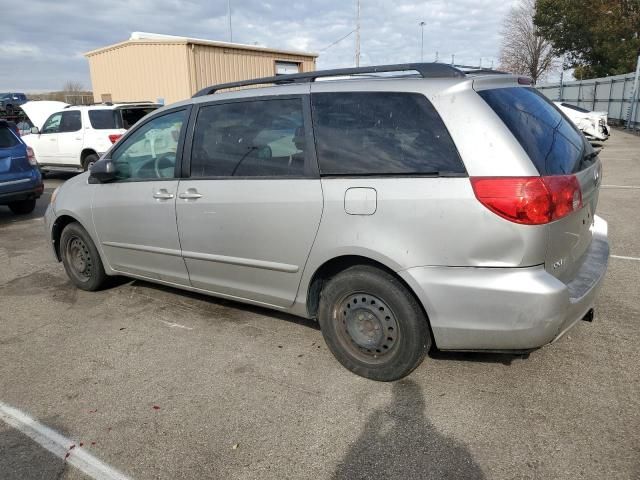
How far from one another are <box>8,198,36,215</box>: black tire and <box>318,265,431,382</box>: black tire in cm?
782

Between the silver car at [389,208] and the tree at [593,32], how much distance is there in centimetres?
3601

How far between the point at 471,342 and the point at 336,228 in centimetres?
100

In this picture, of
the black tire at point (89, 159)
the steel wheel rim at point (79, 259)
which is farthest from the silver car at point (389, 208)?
the black tire at point (89, 159)

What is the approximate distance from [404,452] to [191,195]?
2276 mm

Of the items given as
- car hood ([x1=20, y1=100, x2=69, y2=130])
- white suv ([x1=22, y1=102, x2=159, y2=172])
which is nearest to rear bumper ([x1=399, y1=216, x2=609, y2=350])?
white suv ([x1=22, y1=102, x2=159, y2=172])

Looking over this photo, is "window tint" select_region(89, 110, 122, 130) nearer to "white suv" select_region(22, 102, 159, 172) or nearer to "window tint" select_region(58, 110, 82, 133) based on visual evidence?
"white suv" select_region(22, 102, 159, 172)

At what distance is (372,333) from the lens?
315 centimetres

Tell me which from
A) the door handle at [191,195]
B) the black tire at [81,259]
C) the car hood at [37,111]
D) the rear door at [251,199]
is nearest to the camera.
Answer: the rear door at [251,199]

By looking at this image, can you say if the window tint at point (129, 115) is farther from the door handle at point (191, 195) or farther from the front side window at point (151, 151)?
the door handle at point (191, 195)

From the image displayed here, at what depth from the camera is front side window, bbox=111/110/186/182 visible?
3.99 metres

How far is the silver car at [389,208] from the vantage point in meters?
2.65

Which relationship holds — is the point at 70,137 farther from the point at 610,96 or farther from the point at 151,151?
the point at 610,96

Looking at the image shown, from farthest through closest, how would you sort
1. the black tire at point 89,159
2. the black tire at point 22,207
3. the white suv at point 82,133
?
the black tire at point 89,159, the white suv at point 82,133, the black tire at point 22,207

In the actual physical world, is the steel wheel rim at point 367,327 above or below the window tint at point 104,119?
below
